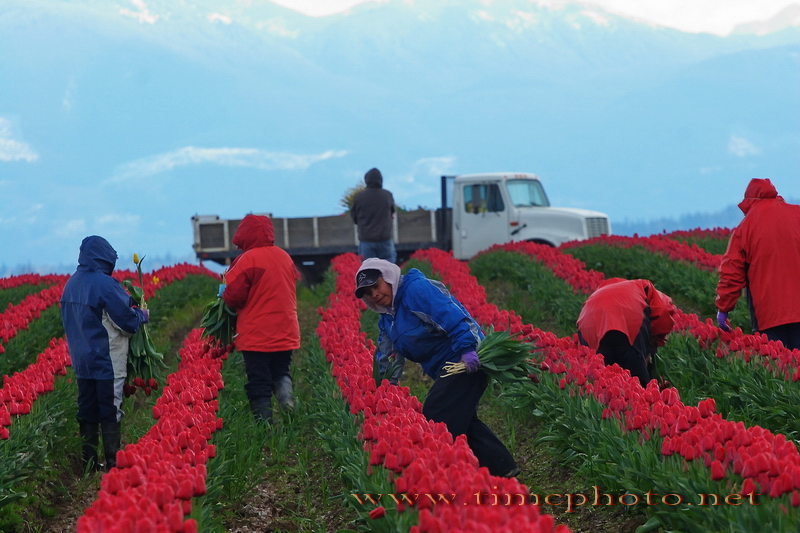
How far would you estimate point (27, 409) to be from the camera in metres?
6.12

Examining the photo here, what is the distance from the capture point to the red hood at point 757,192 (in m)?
6.86

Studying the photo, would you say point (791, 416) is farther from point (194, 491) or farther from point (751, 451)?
A: point (194, 491)

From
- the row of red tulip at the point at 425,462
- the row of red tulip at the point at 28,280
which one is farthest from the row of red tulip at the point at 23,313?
the row of red tulip at the point at 425,462

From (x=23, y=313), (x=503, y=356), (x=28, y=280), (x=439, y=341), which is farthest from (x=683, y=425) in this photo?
(x=28, y=280)

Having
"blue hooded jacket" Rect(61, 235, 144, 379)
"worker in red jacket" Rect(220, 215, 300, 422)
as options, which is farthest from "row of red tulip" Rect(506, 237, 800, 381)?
"blue hooded jacket" Rect(61, 235, 144, 379)

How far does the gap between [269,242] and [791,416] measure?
4.36 metres

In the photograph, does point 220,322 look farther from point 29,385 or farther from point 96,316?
point 29,385

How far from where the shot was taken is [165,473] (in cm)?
395

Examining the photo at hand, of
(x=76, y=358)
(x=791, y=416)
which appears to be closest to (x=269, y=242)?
(x=76, y=358)

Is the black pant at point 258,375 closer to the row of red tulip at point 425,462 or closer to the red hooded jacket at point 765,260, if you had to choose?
the row of red tulip at point 425,462

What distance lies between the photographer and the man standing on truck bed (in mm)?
13539

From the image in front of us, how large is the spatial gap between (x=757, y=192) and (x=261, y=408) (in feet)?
15.0

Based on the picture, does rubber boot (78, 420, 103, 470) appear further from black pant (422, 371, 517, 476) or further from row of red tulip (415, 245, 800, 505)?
row of red tulip (415, 245, 800, 505)

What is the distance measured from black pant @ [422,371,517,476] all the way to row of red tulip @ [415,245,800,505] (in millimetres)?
737
